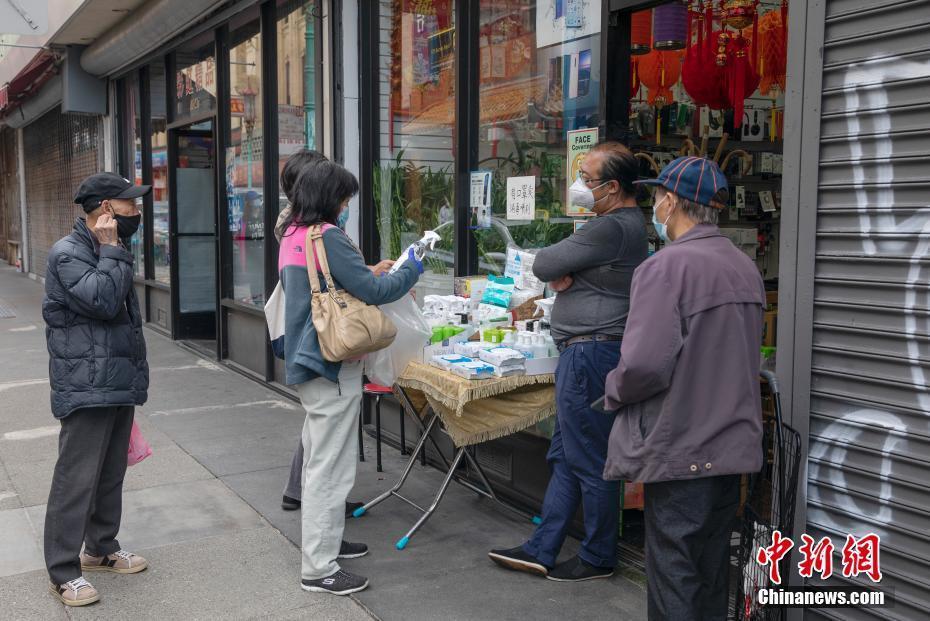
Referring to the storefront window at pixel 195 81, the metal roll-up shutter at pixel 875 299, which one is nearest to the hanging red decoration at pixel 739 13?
the metal roll-up shutter at pixel 875 299

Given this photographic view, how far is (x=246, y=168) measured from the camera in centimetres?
859

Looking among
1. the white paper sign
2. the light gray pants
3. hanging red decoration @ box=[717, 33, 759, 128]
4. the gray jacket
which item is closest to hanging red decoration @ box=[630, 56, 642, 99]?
hanging red decoration @ box=[717, 33, 759, 128]

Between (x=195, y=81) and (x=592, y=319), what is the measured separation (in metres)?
7.58

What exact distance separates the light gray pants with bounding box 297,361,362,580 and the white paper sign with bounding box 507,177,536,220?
167cm

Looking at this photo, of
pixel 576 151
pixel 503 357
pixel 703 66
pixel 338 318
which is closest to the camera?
pixel 338 318

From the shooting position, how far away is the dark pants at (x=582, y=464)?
3748 millimetres

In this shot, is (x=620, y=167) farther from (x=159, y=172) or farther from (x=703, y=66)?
(x=159, y=172)

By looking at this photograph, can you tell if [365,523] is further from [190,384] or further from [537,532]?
[190,384]

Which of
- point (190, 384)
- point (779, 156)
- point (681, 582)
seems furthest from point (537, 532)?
point (190, 384)

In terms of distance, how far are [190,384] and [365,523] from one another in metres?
4.18

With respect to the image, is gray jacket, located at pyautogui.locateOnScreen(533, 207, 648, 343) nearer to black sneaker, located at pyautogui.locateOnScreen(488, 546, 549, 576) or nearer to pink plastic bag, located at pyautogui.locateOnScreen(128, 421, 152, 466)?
black sneaker, located at pyautogui.locateOnScreen(488, 546, 549, 576)

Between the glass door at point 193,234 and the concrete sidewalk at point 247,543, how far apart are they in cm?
407

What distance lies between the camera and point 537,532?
13.2 feet

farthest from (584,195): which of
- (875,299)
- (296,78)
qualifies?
(296,78)
